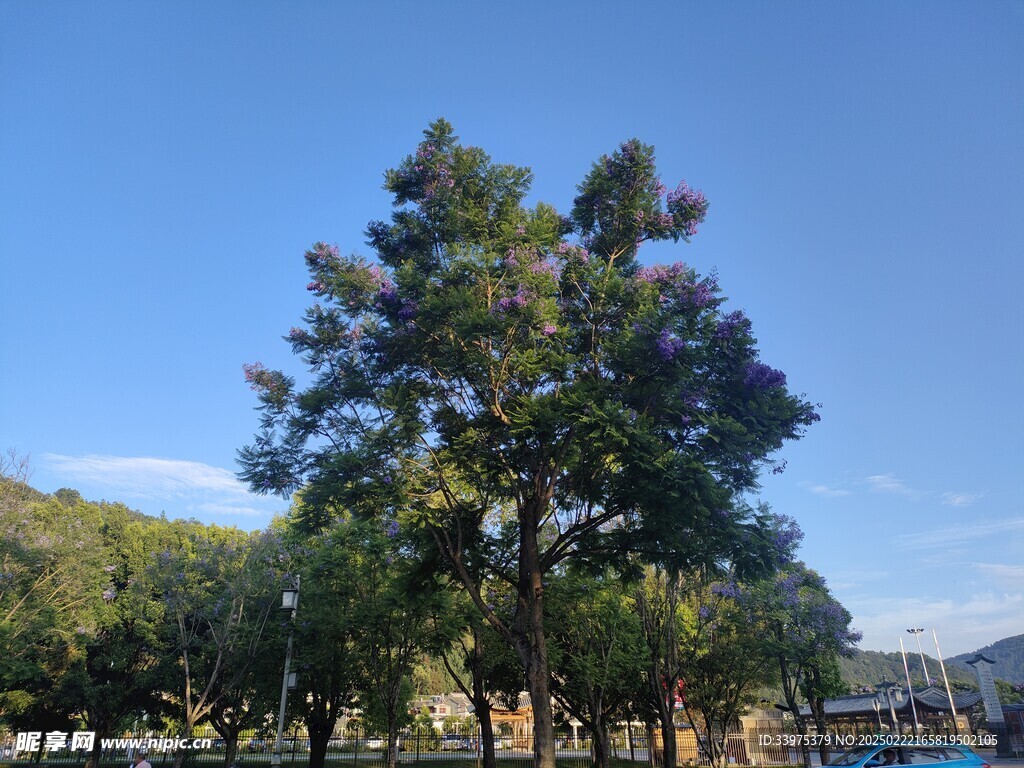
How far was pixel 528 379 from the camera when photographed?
15.9m

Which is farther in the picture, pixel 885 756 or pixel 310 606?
pixel 310 606

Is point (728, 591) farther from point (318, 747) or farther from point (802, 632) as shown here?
point (318, 747)

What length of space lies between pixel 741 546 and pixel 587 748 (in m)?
38.5

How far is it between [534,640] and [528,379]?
643cm

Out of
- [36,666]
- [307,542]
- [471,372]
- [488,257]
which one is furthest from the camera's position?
[307,542]

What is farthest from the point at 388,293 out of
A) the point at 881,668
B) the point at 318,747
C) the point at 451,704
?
the point at 881,668

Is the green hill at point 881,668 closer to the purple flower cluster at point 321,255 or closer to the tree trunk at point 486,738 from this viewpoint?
the tree trunk at point 486,738

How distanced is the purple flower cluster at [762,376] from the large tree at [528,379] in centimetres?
4

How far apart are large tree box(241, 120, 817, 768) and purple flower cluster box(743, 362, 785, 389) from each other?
0.04m

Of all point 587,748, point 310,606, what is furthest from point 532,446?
point 587,748

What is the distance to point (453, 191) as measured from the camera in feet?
53.7

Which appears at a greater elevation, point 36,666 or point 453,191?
point 453,191

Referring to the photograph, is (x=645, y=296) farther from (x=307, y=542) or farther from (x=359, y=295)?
(x=307, y=542)

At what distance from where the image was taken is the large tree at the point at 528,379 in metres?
14.2
